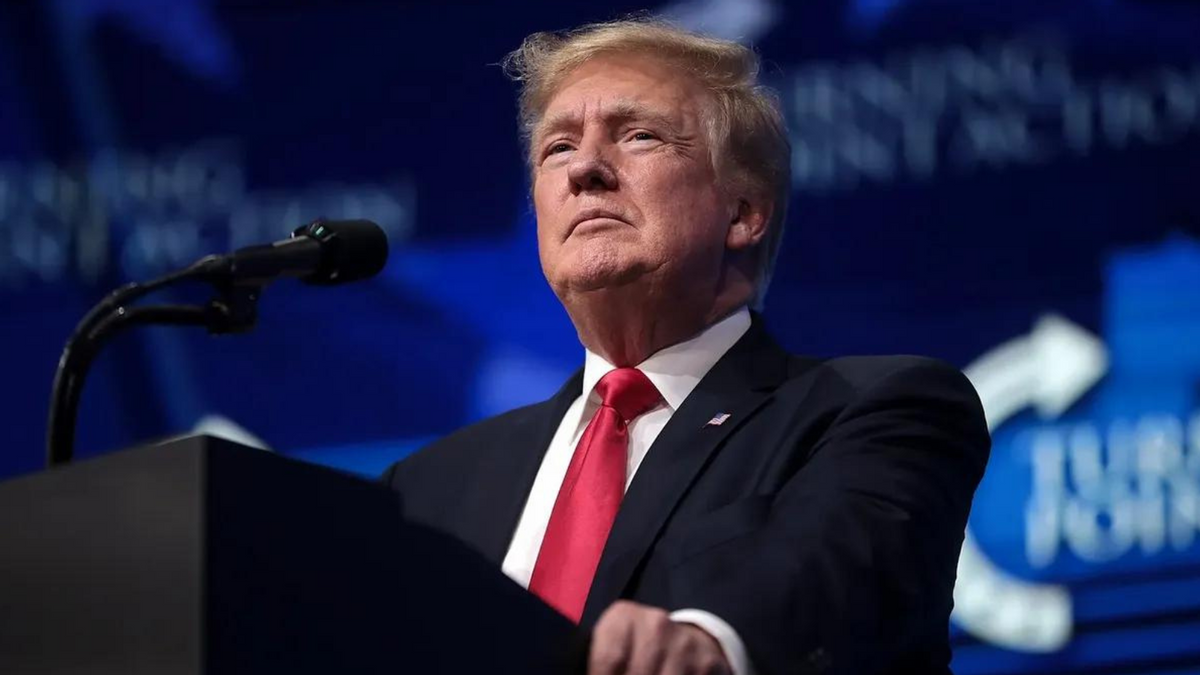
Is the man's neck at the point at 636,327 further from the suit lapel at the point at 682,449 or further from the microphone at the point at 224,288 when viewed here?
the microphone at the point at 224,288

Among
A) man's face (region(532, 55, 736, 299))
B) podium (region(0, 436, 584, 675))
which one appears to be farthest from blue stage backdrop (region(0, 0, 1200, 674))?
podium (region(0, 436, 584, 675))

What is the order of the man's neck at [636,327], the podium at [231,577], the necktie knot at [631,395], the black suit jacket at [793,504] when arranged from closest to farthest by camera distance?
the podium at [231,577] < the black suit jacket at [793,504] < the necktie knot at [631,395] < the man's neck at [636,327]

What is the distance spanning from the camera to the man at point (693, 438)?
1659mm

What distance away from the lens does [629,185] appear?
2371mm

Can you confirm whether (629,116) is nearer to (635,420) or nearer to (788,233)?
(635,420)

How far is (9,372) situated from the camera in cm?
387

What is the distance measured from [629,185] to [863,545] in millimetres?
815

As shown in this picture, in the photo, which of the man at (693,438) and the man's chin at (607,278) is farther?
the man's chin at (607,278)

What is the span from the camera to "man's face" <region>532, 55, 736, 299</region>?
2.35 m

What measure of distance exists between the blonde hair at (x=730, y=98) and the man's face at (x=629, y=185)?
0.03m

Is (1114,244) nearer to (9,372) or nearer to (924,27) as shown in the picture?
(924,27)


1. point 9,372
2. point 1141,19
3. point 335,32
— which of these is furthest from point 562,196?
point 9,372

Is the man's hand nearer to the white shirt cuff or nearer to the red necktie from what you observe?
the white shirt cuff

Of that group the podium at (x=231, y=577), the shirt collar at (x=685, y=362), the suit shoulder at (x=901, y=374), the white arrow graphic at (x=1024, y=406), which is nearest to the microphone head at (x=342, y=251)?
the shirt collar at (x=685, y=362)
